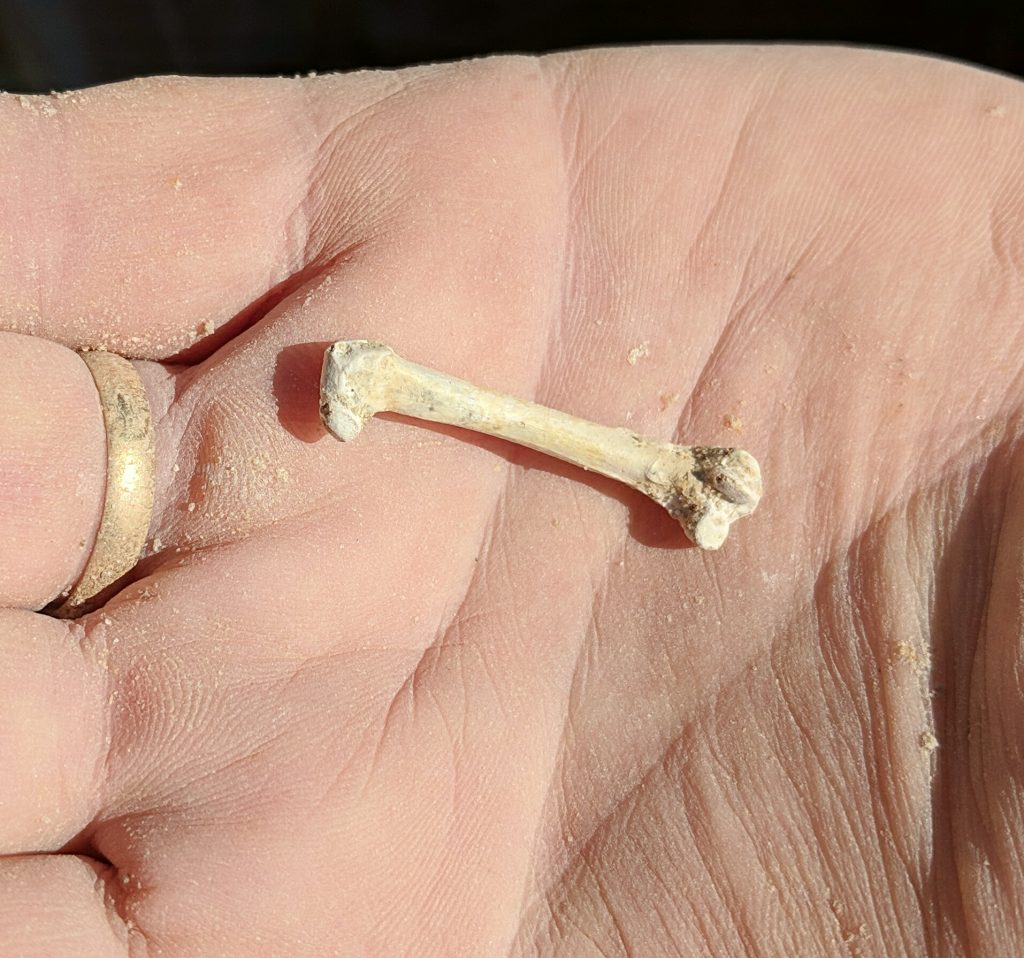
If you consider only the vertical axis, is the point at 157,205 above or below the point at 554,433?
above

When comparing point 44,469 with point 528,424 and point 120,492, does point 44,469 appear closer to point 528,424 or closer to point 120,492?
point 120,492

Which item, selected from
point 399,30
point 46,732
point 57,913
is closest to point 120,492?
point 46,732

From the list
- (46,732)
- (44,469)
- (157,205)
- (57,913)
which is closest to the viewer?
(57,913)

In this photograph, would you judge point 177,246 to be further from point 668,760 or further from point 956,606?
point 956,606

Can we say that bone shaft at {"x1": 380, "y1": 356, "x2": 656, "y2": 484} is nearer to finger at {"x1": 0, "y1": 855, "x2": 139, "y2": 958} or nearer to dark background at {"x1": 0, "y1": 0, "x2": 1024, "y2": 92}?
finger at {"x1": 0, "y1": 855, "x2": 139, "y2": 958}

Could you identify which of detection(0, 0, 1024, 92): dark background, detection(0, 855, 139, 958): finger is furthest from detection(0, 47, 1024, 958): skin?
detection(0, 0, 1024, 92): dark background

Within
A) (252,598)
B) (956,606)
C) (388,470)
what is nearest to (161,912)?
(252,598)

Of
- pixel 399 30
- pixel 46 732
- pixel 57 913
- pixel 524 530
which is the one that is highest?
pixel 399 30
